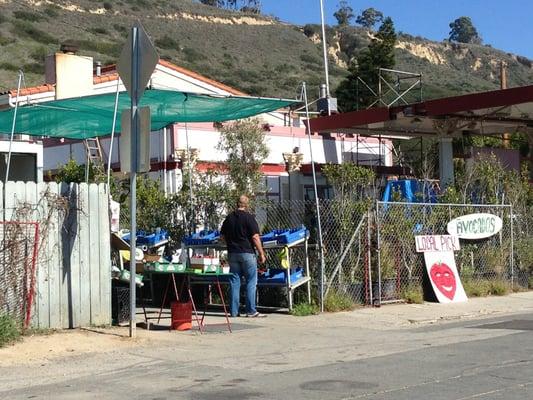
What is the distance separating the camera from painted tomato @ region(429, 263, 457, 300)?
15102 millimetres

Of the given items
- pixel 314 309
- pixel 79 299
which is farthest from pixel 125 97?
pixel 314 309

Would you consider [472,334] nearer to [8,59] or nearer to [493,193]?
[493,193]

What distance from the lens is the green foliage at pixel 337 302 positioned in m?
13.3

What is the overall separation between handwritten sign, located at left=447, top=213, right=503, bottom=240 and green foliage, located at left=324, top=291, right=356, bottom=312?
10.6ft

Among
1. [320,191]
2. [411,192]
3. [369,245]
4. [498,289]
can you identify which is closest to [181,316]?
[369,245]

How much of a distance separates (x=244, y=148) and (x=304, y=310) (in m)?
8.17

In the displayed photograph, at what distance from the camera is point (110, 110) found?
41.2 ft

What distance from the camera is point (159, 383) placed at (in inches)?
303

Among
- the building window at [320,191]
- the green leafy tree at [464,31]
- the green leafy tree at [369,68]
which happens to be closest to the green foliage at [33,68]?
the green leafy tree at [369,68]

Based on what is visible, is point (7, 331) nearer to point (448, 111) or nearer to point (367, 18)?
point (448, 111)

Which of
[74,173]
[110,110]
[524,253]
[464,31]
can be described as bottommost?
[524,253]

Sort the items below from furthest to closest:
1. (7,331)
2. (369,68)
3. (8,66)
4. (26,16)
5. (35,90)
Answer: (26,16), (8,66), (369,68), (35,90), (7,331)

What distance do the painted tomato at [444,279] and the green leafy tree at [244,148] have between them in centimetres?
557

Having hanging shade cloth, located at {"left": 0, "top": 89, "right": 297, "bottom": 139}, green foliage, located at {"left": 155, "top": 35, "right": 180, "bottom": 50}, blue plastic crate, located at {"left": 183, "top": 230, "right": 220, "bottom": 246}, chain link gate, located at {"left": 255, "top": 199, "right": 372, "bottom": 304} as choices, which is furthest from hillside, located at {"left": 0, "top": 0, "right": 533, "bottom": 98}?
chain link gate, located at {"left": 255, "top": 199, "right": 372, "bottom": 304}
